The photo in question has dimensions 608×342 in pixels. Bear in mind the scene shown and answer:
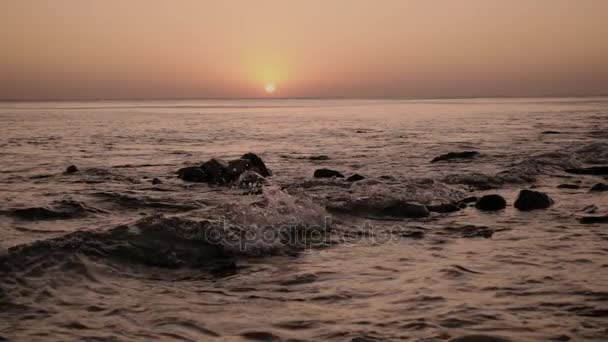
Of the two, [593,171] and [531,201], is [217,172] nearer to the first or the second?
[531,201]

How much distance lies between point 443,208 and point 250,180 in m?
6.06

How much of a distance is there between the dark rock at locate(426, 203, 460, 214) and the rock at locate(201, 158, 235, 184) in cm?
631

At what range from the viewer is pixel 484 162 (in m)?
19.7

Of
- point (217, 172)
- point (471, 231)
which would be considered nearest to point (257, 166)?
point (217, 172)

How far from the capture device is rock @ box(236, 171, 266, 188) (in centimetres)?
1553

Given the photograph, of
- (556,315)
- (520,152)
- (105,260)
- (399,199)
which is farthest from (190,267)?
(520,152)

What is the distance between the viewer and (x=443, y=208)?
1135 cm

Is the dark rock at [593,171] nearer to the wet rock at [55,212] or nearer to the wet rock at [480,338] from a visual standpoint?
the wet rock at [55,212]

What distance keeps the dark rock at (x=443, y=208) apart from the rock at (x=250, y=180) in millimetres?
5492

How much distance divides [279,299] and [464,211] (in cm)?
612

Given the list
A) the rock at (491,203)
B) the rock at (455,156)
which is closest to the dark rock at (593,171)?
the rock at (455,156)

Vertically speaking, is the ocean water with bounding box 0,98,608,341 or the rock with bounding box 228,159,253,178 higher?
the rock with bounding box 228,159,253,178

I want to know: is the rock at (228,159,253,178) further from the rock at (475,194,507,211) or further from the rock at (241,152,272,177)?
the rock at (475,194,507,211)

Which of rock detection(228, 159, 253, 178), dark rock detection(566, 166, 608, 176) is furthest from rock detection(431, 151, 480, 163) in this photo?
rock detection(228, 159, 253, 178)
